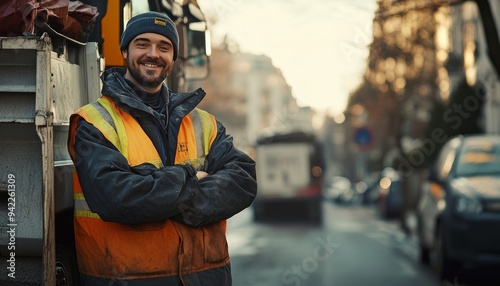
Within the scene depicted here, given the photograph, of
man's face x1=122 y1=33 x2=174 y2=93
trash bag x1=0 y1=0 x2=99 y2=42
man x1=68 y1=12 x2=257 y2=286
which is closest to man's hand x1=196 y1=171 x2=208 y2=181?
man x1=68 y1=12 x2=257 y2=286

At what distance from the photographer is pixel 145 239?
152 inches

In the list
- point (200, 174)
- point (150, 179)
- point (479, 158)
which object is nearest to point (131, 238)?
point (150, 179)

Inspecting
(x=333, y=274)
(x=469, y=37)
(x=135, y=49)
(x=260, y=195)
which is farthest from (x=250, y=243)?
(x=469, y=37)

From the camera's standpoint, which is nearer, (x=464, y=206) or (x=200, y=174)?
(x=200, y=174)

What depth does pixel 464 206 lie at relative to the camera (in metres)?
10.8

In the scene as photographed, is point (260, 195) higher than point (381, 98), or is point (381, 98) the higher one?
point (381, 98)

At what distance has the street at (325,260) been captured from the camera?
12117 mm

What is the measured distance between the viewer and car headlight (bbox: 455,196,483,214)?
1059cm

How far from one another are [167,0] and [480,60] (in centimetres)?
2977

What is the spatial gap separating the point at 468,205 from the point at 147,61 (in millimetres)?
7403

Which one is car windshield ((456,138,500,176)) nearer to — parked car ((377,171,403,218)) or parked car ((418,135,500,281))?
parked car ((418,135,500,281))

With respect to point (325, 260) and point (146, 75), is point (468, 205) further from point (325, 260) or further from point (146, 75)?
point (146, 75)

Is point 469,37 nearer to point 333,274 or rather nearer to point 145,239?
point 333,274

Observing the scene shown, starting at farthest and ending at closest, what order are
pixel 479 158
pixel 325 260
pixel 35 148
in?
1. pixel 325 260
2. pixel 479 158
3. pixel 35 148
